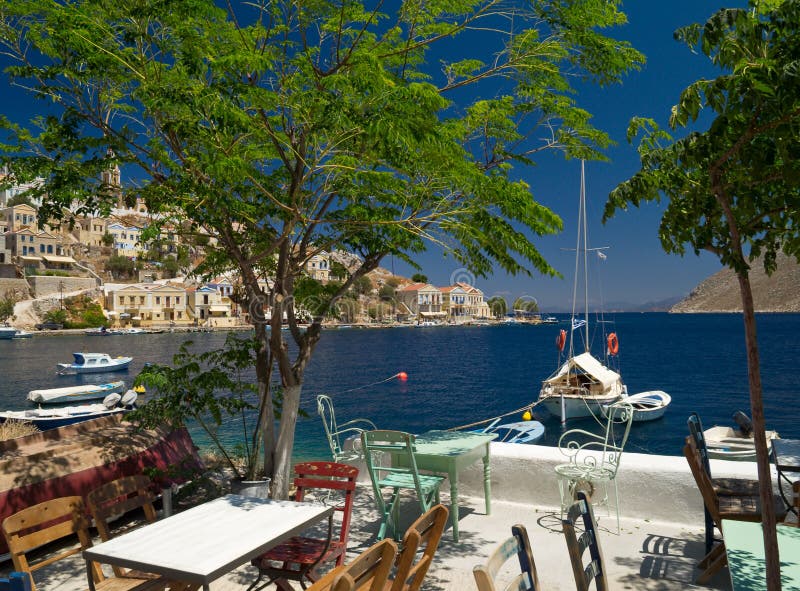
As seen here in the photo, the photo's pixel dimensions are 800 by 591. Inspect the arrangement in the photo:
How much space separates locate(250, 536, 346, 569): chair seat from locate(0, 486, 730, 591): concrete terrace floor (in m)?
0.69

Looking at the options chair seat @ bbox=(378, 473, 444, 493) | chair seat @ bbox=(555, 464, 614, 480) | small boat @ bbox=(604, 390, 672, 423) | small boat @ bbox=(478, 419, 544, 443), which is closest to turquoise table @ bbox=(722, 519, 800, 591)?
chair seat @ bbox=(555, 464, 614, 480)

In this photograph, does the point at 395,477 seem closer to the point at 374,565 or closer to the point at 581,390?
the point at 374,565

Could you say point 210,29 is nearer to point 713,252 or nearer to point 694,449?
point 713,252

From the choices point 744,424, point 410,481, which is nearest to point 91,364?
point 744,424

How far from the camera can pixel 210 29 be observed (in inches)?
222

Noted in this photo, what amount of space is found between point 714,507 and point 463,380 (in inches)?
1756

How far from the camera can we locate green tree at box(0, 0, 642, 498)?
486 cm

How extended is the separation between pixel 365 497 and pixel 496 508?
1561 millimetres

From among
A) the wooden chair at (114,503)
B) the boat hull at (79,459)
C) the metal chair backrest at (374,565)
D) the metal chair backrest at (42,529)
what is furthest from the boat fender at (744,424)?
the metal chair backrest at (42,529)

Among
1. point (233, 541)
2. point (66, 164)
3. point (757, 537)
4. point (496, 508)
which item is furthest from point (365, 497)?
point (66, 164)

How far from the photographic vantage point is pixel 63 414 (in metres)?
22.4

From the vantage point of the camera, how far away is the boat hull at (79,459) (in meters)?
5.35

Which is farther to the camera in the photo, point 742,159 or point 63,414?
point 63,414

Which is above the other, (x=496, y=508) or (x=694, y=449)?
(x=694, y=449)
